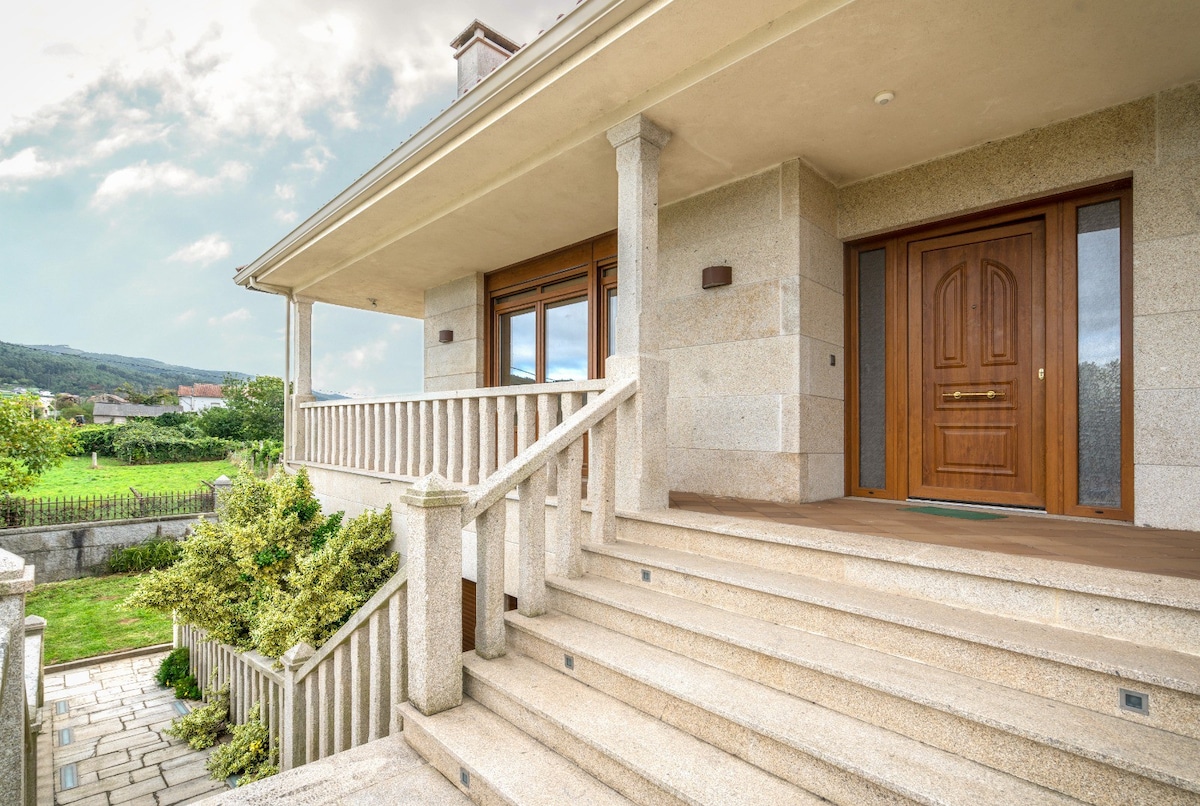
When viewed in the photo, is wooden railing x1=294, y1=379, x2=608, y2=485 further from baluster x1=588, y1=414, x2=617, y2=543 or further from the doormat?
A: the doormat

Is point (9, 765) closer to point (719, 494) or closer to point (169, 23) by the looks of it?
point (719, 494)

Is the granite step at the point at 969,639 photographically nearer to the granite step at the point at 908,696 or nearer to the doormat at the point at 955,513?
the granite step at the point at 908,696

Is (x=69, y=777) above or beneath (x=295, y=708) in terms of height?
beneath

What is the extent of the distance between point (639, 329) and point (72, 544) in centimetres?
1532

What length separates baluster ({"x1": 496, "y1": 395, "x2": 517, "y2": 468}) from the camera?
12.4 ft

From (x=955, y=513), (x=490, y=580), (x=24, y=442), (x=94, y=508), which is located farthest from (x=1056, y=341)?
(x=94, y=508)

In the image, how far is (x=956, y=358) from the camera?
391 centimetres

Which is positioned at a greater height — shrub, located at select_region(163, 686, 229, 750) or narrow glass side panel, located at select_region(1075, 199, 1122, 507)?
narrow glass side panel, located at select_region(1075, 199, 1122, 507)

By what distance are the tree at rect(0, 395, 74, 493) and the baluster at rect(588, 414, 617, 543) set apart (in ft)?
42.5

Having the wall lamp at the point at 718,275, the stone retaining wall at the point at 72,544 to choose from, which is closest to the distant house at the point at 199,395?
the stone retaining wall at the point at 72,544

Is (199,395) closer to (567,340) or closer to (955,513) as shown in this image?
(567,340)

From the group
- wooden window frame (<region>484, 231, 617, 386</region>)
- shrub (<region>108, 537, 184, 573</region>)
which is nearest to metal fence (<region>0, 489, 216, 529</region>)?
shrub (<region>108, 537, 184, 573</region>)

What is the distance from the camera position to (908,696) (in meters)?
1.62

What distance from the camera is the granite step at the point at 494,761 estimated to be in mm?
1732
